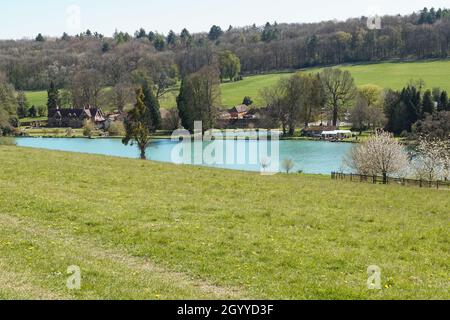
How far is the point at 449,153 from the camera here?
2386 inches

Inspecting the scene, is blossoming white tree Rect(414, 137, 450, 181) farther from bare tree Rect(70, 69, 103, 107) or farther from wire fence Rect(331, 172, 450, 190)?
bare tree Rect(70, 69, 103, 107)

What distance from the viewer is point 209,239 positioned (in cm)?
1582

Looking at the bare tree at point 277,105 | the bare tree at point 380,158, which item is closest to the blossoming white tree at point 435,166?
the bare tree at point 380,158

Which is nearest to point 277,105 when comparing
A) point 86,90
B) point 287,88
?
point 287,88

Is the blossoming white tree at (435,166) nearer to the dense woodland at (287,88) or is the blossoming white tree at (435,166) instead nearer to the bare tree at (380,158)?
the bare tree at (380,158)

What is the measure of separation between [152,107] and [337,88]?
4245 centimetres

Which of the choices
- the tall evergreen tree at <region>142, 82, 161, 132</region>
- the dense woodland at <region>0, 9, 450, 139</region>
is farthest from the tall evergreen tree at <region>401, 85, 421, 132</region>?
the tall evergreen tree at <region>142, 82, 161, 132</region>

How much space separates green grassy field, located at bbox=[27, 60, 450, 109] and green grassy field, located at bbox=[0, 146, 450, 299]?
4501 inches

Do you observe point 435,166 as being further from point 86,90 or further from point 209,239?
point 86,90

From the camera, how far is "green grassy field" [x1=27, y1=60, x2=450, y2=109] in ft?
472

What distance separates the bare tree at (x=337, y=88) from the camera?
121m

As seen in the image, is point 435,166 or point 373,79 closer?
point 435,166

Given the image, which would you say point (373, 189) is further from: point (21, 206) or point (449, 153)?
point (449, 153)
